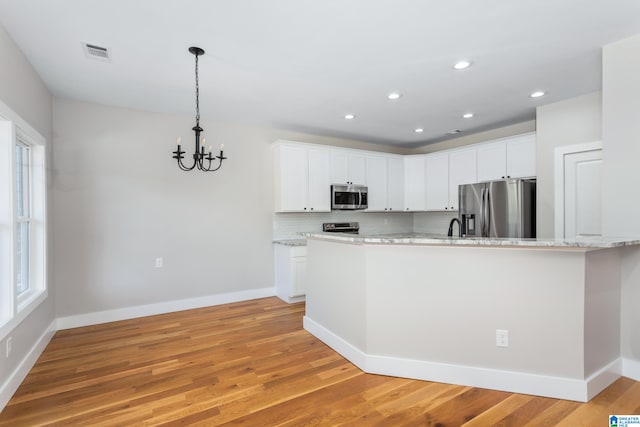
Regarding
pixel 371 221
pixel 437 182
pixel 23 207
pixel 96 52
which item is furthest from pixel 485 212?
pixel 23 207

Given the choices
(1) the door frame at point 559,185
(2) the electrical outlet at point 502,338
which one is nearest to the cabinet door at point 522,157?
(1) the door frame at point 559,185

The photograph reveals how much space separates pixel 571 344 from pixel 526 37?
2164mm

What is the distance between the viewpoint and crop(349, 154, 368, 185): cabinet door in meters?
5.10

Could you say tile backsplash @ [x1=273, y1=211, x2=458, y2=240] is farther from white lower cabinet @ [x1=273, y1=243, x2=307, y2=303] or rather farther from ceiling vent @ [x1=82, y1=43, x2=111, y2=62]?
ceiling vent @ [x1=82, y1=43, x2=111, y2=62]

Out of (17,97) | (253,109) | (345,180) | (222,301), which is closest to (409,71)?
(253,109)

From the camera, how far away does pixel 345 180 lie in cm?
505

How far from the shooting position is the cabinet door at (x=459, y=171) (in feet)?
15.7

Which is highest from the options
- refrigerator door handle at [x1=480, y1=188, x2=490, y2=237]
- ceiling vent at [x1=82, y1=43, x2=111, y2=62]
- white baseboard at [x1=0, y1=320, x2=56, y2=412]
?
ceiling vent at [x1=82, y1=43, x2=111, y2=62]

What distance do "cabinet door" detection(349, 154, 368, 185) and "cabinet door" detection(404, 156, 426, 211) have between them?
0.89 m

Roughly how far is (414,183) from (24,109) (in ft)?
16.7

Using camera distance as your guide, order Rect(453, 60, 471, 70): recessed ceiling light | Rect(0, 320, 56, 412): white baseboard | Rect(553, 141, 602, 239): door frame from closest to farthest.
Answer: Rect(0, 320, 56, 412): white baseboard < Rect(453, 60, 471, 70): recessed ceiling light < Rect(553, 141, 602, 239): door frame

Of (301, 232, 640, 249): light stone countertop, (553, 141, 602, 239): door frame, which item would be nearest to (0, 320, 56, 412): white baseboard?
(301, 232, 640, 249): light stone countertop

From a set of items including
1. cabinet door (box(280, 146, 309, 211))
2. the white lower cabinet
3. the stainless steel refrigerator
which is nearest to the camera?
the stainless steel refrigerator

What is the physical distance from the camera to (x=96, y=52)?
2475 millimetres
